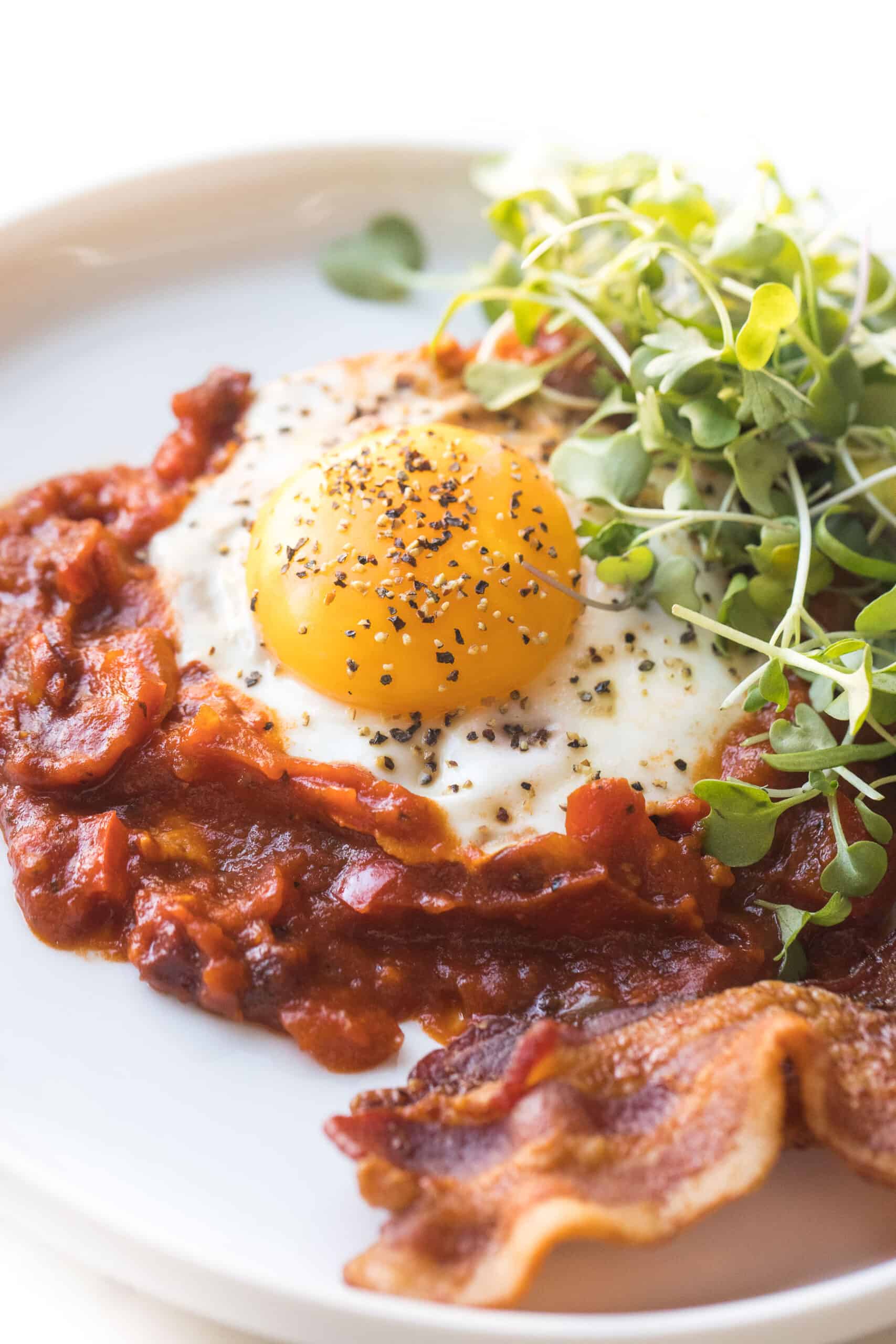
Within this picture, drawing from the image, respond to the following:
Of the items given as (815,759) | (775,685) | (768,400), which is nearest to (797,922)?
(815,759)

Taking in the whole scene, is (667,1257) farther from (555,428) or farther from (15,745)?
(555,428)

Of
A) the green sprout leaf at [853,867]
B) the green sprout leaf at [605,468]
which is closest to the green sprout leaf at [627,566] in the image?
the green sprout leaf at [605,468]

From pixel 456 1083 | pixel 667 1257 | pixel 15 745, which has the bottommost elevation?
pixel 667 1257

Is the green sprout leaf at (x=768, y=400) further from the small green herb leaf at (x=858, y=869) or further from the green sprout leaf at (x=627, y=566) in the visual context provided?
the small green herb leaf at (x=858, y=869)

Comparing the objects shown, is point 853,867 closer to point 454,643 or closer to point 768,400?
point 454,643

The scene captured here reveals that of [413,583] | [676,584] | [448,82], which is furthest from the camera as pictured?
[448,82]

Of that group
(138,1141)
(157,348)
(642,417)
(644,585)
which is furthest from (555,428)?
(138,1141)
